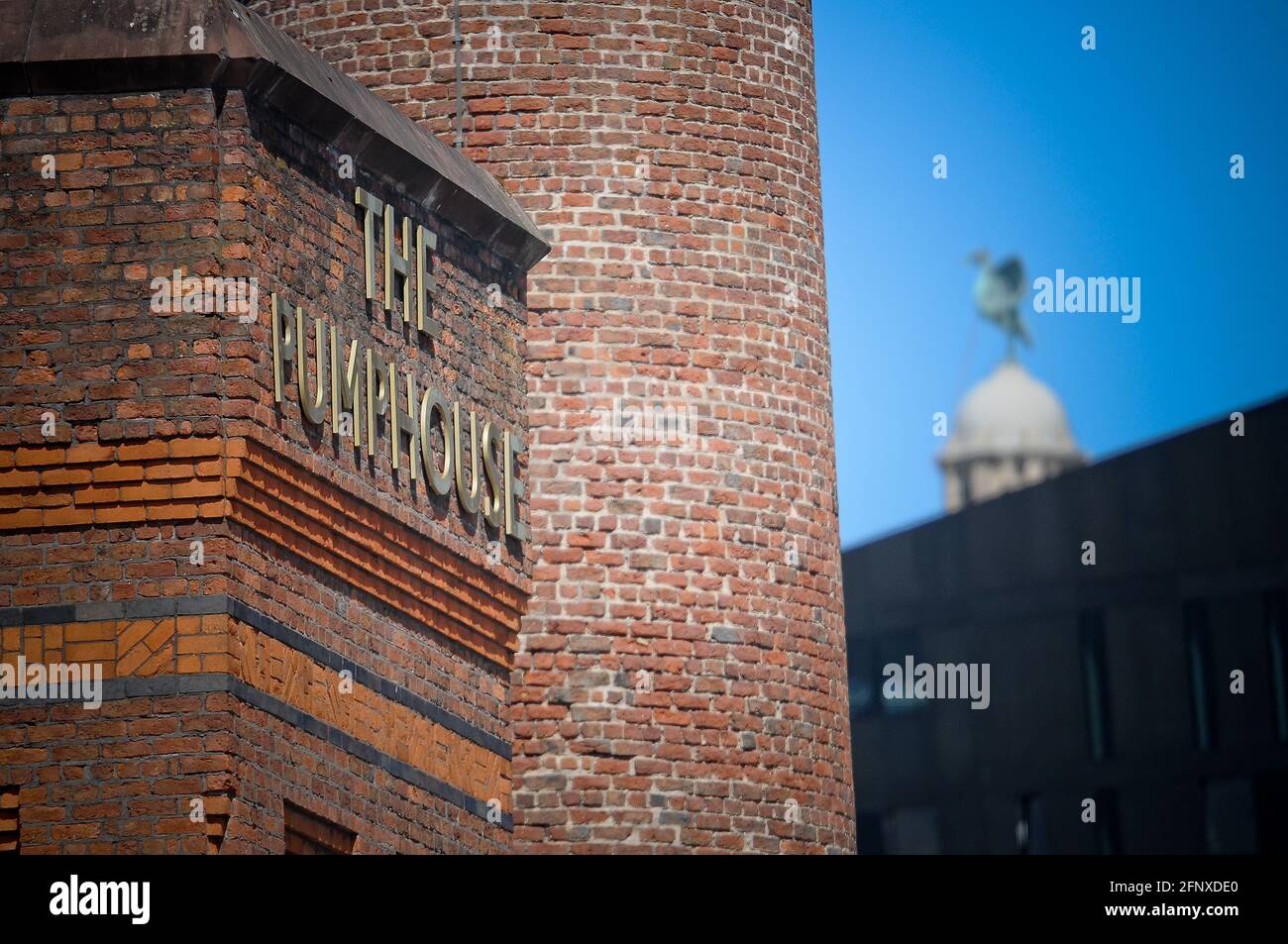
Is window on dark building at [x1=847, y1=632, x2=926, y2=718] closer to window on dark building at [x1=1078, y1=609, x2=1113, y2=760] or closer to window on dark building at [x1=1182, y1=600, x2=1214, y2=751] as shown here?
window on dark building at [x1=1078, y1=609, x2=1113, y2=760]

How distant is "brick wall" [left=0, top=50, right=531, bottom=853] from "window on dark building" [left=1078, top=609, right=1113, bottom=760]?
1193 inches

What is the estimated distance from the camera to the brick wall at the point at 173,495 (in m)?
11.5

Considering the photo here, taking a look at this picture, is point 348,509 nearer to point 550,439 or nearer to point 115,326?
point 115,326

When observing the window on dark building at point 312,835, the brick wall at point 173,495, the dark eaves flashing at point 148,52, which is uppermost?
the dark eaves flashing at point 148,52

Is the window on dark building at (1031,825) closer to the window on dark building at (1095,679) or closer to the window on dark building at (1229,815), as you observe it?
the window on dark building at (1095,679)

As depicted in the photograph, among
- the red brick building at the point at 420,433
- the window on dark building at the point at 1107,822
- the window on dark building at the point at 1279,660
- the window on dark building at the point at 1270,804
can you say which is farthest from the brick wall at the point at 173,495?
the window on dark building at the point at 1107,822

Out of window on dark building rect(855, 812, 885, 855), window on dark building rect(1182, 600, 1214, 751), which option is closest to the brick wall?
window on dark building rect(1182, 600, 1214, 751)

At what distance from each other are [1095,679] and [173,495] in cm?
3210

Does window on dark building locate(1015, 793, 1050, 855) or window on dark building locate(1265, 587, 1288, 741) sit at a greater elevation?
window on dark building locate(1265, 587, 1288, 741)

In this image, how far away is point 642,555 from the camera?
52.6 feet

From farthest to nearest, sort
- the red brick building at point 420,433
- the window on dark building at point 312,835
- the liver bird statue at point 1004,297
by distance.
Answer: the liver bird statue at point 1004,297, the window on dark building at point 312,835, the red brick building at point 420,433

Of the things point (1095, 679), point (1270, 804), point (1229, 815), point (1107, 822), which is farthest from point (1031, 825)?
point (1270, 804)

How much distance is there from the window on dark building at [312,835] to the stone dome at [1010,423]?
8276 cm

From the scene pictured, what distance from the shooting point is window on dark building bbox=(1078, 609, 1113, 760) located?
137 feet
